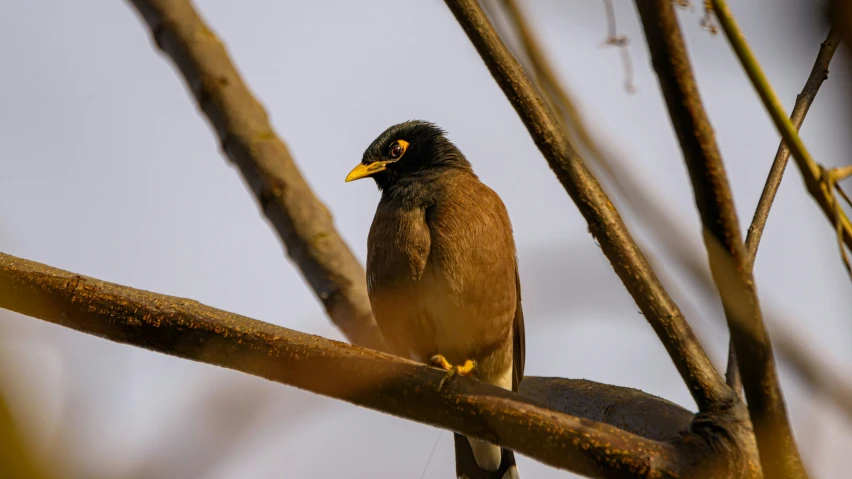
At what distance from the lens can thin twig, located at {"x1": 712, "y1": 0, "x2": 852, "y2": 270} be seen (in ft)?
4.56

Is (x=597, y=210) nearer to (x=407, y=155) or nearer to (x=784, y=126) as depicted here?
(x=784, y=126)

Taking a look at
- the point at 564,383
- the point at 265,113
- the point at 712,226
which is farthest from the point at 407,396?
the point at 265,113

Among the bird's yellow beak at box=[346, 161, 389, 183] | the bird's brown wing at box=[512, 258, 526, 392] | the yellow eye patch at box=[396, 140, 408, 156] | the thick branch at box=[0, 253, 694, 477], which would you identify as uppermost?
the yellow eye patch at box=[396, 140, 408, 156]

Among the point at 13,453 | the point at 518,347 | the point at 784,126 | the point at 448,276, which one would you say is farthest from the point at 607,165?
the point at 518,347

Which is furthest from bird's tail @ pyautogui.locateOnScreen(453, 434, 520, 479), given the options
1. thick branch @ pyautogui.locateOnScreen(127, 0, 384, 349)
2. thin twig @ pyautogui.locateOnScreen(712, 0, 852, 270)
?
thin twig @ pyautogui.locateOnScreen(712, 0, 852, 270)

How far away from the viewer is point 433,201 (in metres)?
4.29

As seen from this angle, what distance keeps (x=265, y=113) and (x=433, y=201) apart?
1.00 m

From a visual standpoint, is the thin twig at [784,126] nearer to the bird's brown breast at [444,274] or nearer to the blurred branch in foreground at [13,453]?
the blurred branch in foreground at [13,453]

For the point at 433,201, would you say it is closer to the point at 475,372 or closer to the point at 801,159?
the point at 475,372

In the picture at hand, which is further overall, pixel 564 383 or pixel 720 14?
pixel 564 383

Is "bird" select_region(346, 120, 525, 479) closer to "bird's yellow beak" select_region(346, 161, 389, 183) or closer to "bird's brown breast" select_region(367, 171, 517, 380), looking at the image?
"bird's brown breast" select_region(367, 171, 517, 380)

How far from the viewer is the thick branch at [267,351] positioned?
A: 2170 millimetres

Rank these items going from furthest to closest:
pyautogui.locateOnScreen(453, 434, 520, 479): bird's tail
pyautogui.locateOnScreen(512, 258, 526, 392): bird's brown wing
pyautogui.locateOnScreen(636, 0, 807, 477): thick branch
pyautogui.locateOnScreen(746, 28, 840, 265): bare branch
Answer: pyautogui.locateOnScreen(453, 434, 520, 479): bird's tail, pyautogui.locateOnScreen(512, 258, 526, 392): bird's brown wing, pyautogui.locateOnScreen(746, 28, 840, 265): bare branch, pyautogui.locateOnScreen(636, 0, 807, 477): thick branch

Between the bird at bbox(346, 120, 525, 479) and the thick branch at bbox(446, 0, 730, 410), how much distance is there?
1.85 meters
